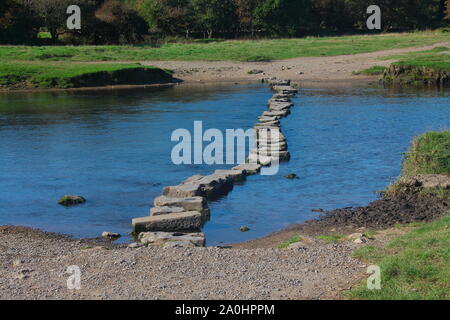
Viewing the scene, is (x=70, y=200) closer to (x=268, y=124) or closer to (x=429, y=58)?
(x=268, y=124)

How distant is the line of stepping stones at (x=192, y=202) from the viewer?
1359cm

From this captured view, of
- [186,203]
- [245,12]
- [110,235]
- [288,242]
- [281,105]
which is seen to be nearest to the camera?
[288,242]

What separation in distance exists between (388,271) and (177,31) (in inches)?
2321

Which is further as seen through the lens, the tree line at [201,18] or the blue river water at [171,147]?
the tree line at [201,18]

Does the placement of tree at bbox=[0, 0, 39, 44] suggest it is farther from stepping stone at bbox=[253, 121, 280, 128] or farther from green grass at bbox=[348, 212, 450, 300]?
green grass at bbox=[348, 212, 450, 300]

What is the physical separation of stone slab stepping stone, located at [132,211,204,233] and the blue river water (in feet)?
1.47

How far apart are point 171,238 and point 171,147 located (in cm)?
1041

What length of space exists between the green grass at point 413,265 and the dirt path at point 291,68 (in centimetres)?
3221

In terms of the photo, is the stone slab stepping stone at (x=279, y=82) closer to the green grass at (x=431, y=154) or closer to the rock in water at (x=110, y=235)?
the green grass at (x=431, y=154)

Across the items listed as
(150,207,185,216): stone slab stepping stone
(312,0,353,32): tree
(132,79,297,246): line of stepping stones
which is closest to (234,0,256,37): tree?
(312,0,353,32): tree

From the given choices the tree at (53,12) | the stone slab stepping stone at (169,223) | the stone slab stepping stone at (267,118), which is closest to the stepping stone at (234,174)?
the stone slab stepping stone at (169,223)

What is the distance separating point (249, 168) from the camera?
771 inches

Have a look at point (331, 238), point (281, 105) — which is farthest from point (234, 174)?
point (281, 105)

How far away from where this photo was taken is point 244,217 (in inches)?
617
